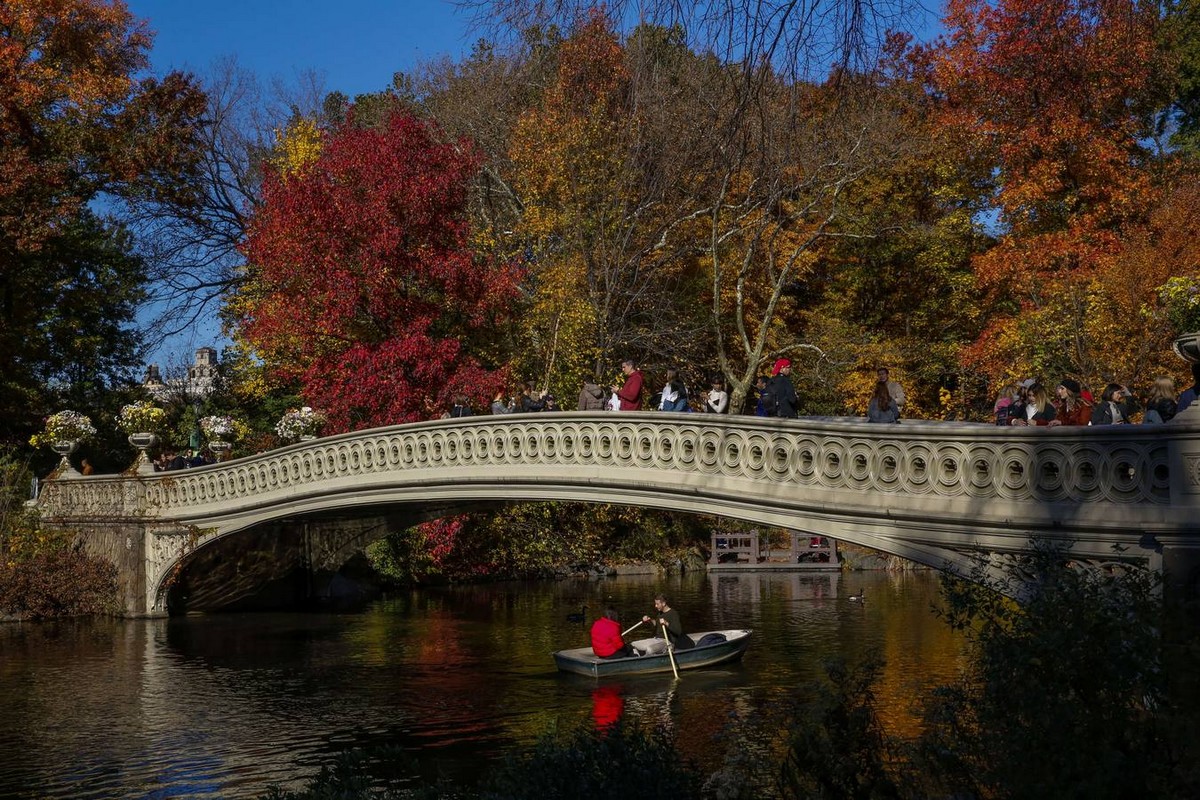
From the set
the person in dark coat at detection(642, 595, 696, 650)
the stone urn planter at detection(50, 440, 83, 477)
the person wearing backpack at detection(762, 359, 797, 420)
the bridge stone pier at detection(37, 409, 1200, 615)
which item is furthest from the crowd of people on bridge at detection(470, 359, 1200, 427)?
the stone urn planter at detection(50, 440, 83, 477)

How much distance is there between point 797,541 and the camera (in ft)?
119

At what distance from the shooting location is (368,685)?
19562mm

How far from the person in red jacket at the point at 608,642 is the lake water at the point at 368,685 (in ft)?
1.45

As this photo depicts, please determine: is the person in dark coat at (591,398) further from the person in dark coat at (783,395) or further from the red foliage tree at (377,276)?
the red foliage tree at (377,276)

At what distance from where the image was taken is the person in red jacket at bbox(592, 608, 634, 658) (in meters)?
19.0

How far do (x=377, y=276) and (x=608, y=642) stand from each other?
11563 mm

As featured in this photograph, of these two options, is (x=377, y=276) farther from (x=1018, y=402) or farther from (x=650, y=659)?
(x=1018, y=402)

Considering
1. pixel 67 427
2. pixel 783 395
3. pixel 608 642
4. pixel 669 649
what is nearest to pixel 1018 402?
pixel 783 395

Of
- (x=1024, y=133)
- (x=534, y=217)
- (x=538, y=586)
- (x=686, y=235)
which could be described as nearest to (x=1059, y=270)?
(x=1024, y=133)

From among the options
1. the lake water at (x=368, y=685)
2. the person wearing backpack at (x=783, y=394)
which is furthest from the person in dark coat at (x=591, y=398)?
the lake water at (x=368, y=685)

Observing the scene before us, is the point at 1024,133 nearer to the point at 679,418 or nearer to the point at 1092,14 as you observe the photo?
the point at 679,418

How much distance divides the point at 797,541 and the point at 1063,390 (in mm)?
22651

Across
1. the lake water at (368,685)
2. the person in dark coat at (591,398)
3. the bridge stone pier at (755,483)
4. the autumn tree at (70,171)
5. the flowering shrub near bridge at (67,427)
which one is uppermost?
the autumn tree at (70,171)

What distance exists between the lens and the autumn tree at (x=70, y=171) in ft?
101
